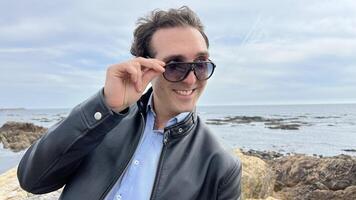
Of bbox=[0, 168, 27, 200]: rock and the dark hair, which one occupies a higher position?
the dark hair

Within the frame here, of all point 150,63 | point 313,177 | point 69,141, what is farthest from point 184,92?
point 313,177

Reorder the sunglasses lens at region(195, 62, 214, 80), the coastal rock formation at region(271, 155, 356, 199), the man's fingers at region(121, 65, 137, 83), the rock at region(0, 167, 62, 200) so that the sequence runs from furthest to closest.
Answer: the coastal rock formation at region(271, 155, 356, 199) → the rock at region(0, 167, 62, 200) → the sunglasses lens at region(195, 62, 214, 80) → the man's fingers at region(121, 65, 137, 83)

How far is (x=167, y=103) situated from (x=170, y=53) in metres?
0.30

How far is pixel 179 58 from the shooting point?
8.33 ft

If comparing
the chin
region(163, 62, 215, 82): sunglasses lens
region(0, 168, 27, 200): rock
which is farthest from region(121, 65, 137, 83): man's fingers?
region(0, 168, 27, 200): rock

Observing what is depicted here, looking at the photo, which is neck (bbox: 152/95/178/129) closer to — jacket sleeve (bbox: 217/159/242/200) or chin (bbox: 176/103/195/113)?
chin (bbox: 176/103/195/113)

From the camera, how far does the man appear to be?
2334mm

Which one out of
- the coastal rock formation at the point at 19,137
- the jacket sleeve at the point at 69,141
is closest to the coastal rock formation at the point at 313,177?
the jacket sleeve at the point at 69,141

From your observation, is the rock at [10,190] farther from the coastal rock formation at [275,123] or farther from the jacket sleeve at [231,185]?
the coastal rock formation at [275,123]

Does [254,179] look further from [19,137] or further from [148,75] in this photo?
[19,137]

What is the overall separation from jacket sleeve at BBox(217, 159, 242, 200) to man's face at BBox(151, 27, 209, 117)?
0.43 m

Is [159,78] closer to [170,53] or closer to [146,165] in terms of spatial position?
[170,53]

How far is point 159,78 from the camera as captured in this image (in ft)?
8.55

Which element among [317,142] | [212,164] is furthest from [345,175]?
[317,142]
